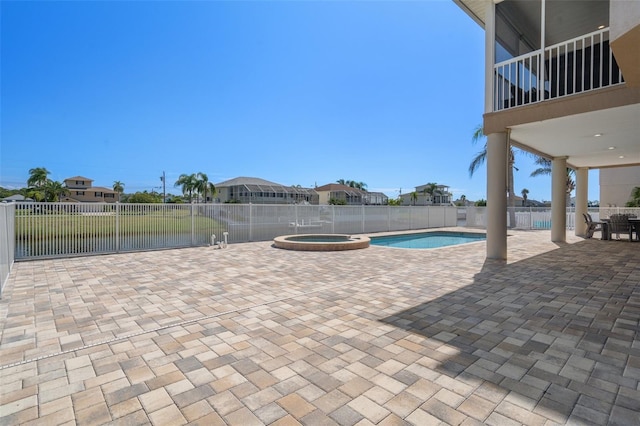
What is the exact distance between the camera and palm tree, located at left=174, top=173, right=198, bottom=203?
48225 mm

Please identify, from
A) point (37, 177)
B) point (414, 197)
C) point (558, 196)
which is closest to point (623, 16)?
point (558, 196)

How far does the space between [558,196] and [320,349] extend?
1350cm

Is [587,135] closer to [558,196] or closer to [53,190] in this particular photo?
[558,196]

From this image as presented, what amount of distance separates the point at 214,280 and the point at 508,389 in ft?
17.3

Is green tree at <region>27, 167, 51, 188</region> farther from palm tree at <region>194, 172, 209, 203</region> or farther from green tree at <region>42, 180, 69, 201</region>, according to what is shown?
palm tree at <region>194, 172, 209, 203</region>

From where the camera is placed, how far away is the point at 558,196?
41.5ft

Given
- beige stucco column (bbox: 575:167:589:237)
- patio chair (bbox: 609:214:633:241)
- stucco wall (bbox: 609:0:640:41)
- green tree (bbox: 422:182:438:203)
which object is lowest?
patio chair (bbox: 609:214:633:241)

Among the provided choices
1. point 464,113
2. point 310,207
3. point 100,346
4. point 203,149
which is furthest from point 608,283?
point 203,149

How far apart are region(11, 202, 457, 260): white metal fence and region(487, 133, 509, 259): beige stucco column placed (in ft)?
26.0

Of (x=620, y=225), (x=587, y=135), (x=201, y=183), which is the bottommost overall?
(x=620, y=225)

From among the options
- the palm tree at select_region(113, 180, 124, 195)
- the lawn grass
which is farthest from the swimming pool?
the palm tree at select_region(113, 180, 124, 195)

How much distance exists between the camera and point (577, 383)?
2.62 m

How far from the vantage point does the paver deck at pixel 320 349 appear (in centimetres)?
230

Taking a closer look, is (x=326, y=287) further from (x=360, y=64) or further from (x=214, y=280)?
(x=360, y=64)
